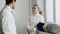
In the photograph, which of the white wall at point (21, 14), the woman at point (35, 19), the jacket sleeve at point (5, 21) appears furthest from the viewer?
the white wall at point (21, 14)

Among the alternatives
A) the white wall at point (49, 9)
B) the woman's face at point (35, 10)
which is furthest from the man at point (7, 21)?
the white wall at point (49, 9)

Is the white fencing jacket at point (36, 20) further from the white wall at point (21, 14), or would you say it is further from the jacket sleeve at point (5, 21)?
the jacket sleeve at point (5, 21)

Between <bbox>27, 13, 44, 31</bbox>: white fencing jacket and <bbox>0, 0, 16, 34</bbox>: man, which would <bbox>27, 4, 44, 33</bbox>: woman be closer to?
<bbox>27, 13, 44, 31</bbox>: white fencing jacket

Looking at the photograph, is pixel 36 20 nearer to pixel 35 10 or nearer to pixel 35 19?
pixel 35 19

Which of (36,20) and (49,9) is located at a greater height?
(49,9)

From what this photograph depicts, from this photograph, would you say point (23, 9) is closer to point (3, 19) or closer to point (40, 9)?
point (40, 9)

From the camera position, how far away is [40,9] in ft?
6.00

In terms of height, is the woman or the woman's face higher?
the woman's face

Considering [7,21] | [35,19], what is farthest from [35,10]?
[7,21]

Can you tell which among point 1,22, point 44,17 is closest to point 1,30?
point 1,22

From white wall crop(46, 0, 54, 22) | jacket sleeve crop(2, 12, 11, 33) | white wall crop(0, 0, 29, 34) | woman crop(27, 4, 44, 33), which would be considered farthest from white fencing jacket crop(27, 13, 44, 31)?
jacket sleeve crop(2, 12, 11, 33)

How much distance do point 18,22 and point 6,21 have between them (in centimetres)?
79

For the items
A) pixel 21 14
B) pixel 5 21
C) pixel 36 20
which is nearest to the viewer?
pixel 5 21

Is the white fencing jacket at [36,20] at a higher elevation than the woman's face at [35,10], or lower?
lower
